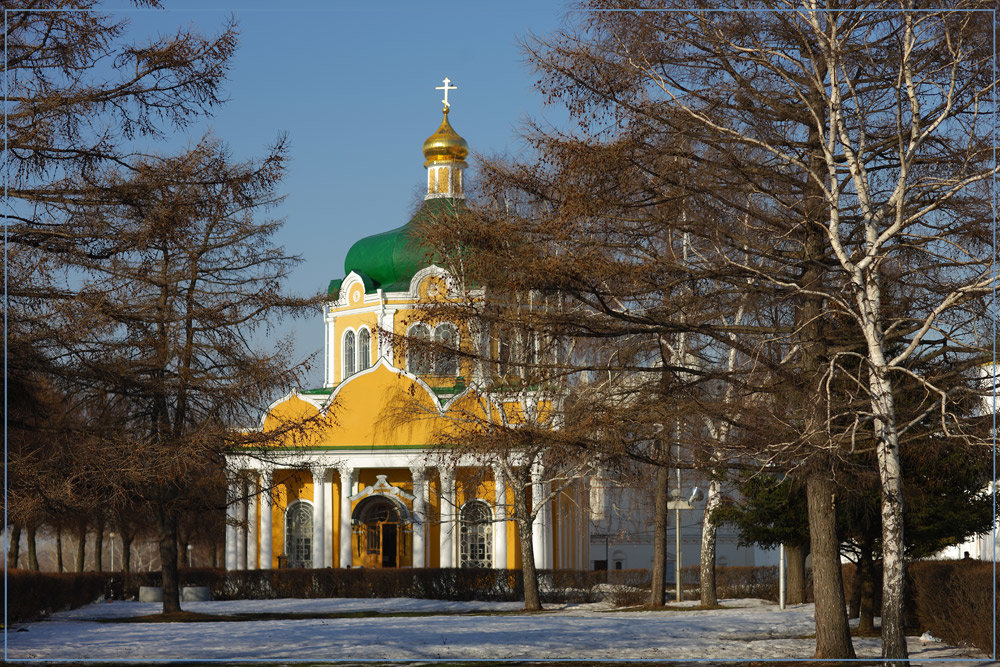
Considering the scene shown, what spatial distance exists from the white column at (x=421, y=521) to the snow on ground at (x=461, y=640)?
1270 centimetres

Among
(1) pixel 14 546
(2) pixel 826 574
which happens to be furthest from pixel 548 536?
(2) pixel 826 574

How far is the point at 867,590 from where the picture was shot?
17266 millimetres

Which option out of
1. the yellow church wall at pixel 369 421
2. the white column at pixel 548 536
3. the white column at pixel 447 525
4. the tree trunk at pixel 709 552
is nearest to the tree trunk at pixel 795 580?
the tree trunk at pixel 709 552

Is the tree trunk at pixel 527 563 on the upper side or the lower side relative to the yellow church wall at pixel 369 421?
lower

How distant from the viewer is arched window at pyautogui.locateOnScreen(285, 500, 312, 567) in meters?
35.5

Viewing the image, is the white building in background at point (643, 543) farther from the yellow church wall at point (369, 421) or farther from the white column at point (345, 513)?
the white column at point (345, 513)

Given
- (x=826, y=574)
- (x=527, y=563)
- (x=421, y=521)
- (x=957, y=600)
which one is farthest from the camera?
(x=421, y=521)

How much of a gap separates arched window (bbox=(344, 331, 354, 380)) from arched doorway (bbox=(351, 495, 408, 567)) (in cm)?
478

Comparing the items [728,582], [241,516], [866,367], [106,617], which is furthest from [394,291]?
[866,367]

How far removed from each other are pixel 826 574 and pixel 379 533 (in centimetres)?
2411

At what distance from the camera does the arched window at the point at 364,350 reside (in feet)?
124

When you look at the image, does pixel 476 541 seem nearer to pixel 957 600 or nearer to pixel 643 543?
pixel 643 543

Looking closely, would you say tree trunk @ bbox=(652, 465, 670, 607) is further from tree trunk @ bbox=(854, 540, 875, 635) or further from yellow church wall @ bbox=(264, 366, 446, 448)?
yellow church wall @ bbox=(264, 366, 446, 448)

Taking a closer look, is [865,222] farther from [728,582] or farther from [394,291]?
[394,291]
